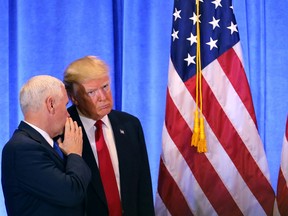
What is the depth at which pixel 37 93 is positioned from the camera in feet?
5.17

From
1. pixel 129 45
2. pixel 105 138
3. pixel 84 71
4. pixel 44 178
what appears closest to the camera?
pixel 44 178

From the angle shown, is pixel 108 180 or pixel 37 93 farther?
pixel 108 180

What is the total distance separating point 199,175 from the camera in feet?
8.39

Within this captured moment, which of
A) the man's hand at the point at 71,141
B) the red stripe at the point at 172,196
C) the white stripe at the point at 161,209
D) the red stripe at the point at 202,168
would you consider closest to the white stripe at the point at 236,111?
the red stripe at the point at 202,168

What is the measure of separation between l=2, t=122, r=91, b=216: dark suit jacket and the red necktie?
36cm

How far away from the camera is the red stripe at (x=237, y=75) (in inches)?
98.9

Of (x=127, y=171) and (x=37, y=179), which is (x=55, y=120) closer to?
(x=37, y=179)

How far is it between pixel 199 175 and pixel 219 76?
562 millimetres

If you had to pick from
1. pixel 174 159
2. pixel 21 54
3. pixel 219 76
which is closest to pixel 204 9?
pixel 219 76

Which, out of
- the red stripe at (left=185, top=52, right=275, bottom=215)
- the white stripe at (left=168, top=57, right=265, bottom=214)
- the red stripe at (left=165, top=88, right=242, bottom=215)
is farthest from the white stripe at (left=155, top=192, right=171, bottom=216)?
the red stripe at (left=185, top=52, right=275, bottom=215)

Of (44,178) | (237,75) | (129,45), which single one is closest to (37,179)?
(44,178)

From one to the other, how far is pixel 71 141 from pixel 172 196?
3.39 feet

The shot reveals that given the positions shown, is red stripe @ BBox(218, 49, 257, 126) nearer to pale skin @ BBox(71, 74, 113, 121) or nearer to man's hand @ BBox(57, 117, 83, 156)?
pale skin @ BBox(71, 74, 113, 121)

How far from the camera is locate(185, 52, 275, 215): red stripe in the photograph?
8.25ft
